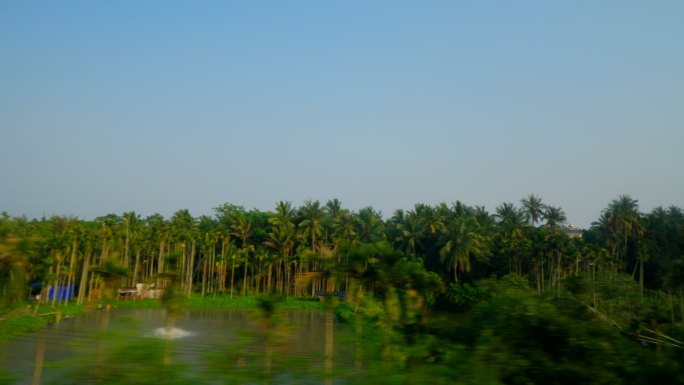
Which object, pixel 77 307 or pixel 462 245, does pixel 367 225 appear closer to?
pixel 462 245

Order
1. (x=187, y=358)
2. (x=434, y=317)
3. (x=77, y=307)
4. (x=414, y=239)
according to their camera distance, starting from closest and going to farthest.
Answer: (x=187, y=358), (x=434, y=317), (x=77, y=307), (x=414, y=239)

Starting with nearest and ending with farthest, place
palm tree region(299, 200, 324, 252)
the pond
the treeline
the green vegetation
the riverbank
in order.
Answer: the pond, the green vegetation, the riverbank, the treeline, palm tree region(299, 200, 324, 252)

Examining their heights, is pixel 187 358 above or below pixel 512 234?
below

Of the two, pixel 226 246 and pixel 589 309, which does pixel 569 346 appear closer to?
pixel 589 309

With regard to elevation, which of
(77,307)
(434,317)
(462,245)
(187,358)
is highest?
(462,245)

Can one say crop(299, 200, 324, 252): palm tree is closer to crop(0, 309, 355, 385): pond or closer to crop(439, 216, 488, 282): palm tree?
crop(439, 216, 488, 282): palm tree

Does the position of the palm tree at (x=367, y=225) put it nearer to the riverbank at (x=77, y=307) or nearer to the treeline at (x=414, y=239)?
the treeline at (x=414, y=239)

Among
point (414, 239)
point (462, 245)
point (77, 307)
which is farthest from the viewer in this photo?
point (414, 239)

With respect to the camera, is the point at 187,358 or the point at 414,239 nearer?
the point at 187,358

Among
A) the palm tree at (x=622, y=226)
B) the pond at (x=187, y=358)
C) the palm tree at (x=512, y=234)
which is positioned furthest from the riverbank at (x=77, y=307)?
the palm tree at (x=622, y=226)

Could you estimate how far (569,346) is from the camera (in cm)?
676

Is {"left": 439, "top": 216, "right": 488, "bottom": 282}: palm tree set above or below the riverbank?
above

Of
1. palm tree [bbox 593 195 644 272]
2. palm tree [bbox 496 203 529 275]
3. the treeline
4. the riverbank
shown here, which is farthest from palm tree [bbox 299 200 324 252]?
palm tree [bbox 593 195 644 272]

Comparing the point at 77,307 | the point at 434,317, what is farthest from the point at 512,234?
the point at 434,317
